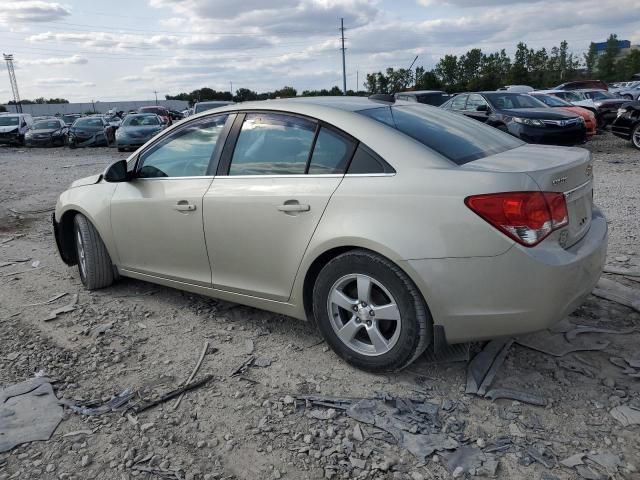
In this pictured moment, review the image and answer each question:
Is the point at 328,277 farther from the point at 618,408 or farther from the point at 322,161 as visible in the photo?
the point at 618,408

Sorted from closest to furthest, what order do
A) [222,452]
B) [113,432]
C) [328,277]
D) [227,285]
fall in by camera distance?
1. [222,452]
2. [113,432]
3. [328,277]
4. [227,285]

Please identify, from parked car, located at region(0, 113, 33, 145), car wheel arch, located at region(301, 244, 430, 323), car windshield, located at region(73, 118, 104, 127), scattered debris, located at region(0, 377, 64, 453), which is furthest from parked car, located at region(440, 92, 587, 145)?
parked car, located at region(0, 113, 33, 145)

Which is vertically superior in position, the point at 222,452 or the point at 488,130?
the point at 488,130

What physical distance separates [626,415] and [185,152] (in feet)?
10.7

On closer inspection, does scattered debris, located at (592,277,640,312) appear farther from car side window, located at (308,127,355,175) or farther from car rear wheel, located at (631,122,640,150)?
car rear wheel, located at (631,122,640,150)

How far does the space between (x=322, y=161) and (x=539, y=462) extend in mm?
1971

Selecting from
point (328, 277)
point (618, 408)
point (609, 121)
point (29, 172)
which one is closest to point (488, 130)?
point (328, 277)

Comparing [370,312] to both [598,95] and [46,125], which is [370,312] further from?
[46,125]

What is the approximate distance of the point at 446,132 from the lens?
353 centimetres

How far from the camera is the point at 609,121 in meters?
17.3

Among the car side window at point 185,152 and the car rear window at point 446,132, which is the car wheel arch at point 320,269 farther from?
the car side window at point 185,152

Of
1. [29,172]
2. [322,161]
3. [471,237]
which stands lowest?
[29,172]

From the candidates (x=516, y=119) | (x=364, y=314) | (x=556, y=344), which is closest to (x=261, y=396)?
(x=364, y=314)

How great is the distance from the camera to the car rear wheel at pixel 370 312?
3062 millimetres
